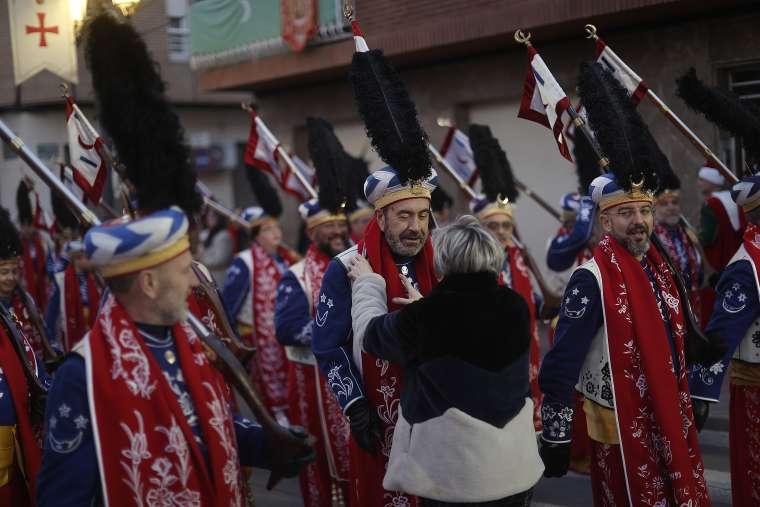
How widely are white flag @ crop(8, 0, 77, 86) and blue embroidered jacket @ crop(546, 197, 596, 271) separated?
522cm

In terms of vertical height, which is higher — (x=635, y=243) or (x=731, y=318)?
(x=635, y=243)

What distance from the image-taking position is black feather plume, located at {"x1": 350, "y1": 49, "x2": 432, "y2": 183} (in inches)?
171

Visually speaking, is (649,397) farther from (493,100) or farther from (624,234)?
(493,100)

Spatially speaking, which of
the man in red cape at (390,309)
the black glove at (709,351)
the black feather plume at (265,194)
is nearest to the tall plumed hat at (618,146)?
the black glove at (709,351)

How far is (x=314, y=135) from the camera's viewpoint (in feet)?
22.6

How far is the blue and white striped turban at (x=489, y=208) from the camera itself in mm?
7512

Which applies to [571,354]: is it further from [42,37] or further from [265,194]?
[42,37]

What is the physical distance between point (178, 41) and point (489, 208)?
1788cm

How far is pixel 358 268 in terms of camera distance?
414 centimetres

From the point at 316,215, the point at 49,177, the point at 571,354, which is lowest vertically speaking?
the point at 571,354

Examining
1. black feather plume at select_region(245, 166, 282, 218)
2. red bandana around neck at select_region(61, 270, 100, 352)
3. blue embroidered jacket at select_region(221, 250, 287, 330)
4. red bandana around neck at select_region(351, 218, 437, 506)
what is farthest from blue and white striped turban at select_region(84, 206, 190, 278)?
black feather plume at select_region(245, 166, 282, 218)

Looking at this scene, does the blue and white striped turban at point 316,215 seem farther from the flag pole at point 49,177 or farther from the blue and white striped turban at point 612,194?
the flag pole at point 49,177

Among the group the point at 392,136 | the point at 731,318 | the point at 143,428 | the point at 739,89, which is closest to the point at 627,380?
the point at 731,318

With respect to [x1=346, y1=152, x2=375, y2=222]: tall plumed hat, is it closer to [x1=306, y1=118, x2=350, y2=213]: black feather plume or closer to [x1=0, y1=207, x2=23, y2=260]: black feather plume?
[x1=306, y1=118, x2=350, y2=213]: black feather plume
